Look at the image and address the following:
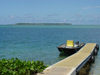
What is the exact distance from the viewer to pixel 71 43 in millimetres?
20891

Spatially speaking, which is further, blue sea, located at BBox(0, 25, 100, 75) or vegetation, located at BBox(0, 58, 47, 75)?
blue sea, located at BBox(0, 25, 100, 75)

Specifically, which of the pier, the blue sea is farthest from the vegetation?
the blue sea

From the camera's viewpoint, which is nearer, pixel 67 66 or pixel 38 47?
pixel 67 66

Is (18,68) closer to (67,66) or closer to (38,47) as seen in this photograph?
(67,66)

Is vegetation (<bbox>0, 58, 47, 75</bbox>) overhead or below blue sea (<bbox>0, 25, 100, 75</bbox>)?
overhead

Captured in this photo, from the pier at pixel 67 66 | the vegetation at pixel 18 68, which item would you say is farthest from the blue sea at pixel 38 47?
the vegetation at pixel 18 68

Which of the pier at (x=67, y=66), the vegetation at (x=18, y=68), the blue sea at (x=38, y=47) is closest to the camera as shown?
the vegetation at (x=18, y=68)

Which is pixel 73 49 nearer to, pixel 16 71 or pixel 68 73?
pixel 68 73

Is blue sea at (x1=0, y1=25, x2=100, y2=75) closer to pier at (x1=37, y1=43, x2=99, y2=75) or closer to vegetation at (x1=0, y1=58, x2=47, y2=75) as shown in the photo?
pier at (x1=37, y1=43, x2=99, y2=75)

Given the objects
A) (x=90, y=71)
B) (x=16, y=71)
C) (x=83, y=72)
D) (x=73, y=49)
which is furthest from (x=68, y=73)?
(x=73, y=49)

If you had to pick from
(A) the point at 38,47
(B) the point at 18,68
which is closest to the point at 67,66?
(B) the point at 18,68

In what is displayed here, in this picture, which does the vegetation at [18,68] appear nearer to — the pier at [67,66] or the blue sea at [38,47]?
the pier at [67,66]

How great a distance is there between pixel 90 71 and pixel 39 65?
648 cm

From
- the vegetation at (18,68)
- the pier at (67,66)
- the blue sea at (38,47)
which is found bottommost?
the blue sea at (38,47)
